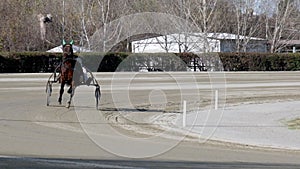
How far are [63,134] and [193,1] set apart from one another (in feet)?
174

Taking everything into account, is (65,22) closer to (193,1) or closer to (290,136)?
(193,1)

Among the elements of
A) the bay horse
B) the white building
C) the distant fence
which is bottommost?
the distant fence

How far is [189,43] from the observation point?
6606cm

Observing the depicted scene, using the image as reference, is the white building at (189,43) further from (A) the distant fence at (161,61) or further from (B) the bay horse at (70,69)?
(B) the bay horse at (70,69)

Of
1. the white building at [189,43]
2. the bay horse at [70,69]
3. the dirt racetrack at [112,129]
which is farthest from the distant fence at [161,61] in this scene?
the bay horse at [70,69]

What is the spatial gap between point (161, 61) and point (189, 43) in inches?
306

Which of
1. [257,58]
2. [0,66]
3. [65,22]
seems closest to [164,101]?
[0,66]

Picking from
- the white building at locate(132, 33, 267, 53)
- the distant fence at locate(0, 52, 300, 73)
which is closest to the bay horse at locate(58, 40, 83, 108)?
the distant fence at locate(0, 52, 300, 73)

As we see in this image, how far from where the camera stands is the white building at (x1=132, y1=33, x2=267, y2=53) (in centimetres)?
6519

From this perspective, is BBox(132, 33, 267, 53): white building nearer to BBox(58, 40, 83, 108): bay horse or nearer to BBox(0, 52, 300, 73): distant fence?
BBox(0, 52, 300, 73): distant fence

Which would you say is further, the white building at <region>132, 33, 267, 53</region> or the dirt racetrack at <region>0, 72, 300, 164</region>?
the white building at <region>132, 33, 267, 53</region>

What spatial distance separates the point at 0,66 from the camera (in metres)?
55.5

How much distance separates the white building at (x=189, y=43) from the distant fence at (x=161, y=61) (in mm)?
2825

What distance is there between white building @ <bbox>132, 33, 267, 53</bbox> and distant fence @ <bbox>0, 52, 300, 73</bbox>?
9.27ft
